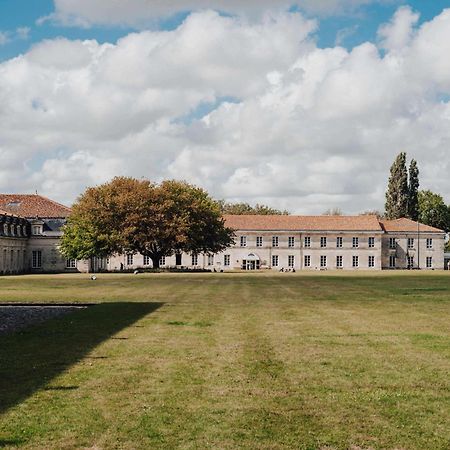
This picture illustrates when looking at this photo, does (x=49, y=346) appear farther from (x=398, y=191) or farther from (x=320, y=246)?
(x=398, y=191)

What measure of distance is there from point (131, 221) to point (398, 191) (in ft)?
191

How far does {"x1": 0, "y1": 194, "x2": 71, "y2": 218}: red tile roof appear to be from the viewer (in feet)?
305

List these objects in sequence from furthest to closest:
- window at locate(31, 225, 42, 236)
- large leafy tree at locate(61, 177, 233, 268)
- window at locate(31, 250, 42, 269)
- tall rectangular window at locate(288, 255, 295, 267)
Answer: tall rectangular window at locate(288, 255, 295, 267), window at locate(31, 250, 42, 269), window at locate(31, 225, 42, 236), large leafy tree at locate(61, 177, 233, 268)

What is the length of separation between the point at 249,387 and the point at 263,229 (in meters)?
104

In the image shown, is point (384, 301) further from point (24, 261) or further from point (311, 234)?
point (311, 234)

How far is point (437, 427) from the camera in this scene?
8430 mm

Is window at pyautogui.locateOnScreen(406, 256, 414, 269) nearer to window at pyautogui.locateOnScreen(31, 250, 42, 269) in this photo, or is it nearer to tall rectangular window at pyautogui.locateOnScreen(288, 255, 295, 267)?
tall rectangular window at pyautogui.locateOnScreen(288, 255, 295, 267)

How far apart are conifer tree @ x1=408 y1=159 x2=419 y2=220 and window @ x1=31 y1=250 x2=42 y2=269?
64.0 m

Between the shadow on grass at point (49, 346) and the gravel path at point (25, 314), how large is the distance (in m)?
0.50

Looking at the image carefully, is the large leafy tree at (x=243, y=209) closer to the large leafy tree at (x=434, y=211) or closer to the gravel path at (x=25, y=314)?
the large leafy tree at (x=434, y=211)

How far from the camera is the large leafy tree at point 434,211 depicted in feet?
450

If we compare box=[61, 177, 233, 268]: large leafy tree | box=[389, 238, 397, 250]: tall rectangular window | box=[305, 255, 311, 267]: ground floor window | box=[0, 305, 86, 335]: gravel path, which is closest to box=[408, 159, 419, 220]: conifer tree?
box=[389, 238, 397, 250]: tall rectangular window

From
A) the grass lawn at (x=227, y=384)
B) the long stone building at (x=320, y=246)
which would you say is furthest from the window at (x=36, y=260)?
the grass lawn at (x=227, y=384)

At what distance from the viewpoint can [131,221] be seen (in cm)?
7956
